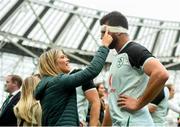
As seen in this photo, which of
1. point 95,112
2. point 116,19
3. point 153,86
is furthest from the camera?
point 95,112

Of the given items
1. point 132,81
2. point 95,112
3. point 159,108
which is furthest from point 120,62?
point 159,108

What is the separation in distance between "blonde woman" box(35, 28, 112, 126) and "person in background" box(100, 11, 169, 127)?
0.20 m

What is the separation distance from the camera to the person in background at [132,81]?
4.09 meters

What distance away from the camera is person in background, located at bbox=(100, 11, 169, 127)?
4094mm

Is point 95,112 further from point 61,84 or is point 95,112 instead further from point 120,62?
point 120,62

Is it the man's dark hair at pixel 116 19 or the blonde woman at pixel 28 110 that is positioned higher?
the man's dark hair at pixel 116 19

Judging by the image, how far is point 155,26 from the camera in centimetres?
2984

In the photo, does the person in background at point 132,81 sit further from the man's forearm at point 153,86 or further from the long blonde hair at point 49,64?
the long blonde hair at point 49,64

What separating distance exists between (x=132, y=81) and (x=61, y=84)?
776mm

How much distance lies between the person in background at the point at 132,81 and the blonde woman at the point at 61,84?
0.66ft

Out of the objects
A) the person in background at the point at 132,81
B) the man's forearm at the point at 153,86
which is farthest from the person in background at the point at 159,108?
the man's forearm at the point at 153,86

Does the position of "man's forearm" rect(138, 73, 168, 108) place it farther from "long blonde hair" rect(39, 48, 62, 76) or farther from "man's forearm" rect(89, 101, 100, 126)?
"man's forearm" rect(89, 101, 100, 126)

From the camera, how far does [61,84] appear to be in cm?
473

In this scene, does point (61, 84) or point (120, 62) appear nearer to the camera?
point (120, 62)
